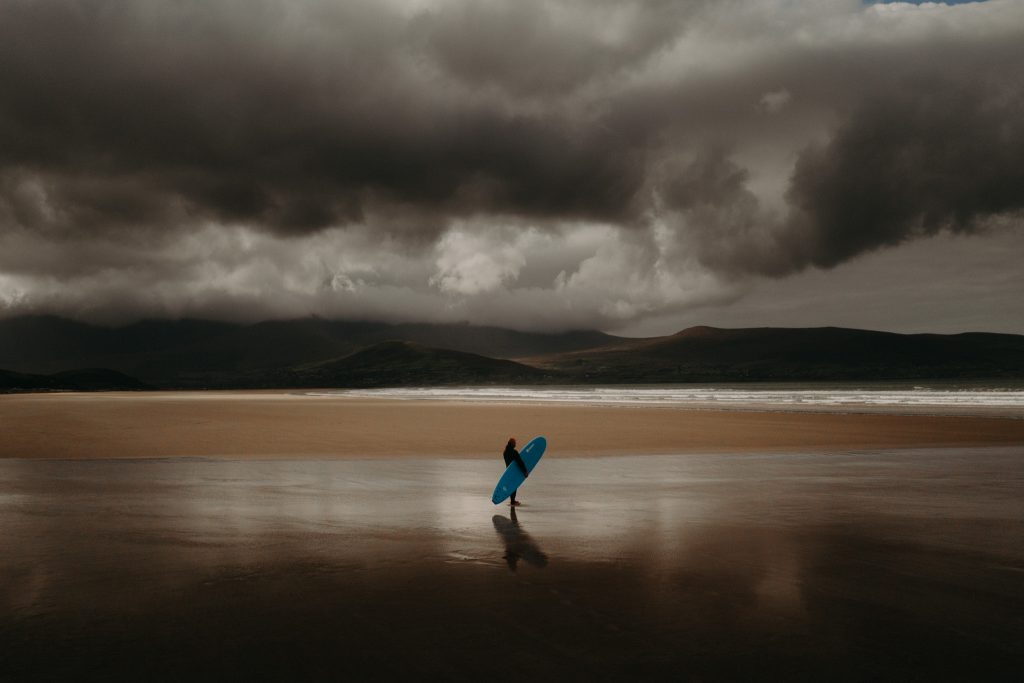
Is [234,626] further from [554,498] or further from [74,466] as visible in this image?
[74,466]

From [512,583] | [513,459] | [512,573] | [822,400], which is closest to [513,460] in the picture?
[513,459]

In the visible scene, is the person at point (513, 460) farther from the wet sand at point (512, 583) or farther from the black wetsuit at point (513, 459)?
the wet sand at point (512, 583)

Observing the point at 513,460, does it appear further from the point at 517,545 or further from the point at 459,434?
the point at 459,434

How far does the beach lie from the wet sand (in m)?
0.03

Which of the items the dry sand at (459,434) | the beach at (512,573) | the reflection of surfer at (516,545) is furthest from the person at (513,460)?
the dry sand at (459,434)

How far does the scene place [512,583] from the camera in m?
7.41

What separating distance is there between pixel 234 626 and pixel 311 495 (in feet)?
25.7

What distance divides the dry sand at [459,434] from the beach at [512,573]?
16.9 ft

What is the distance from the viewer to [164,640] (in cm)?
566

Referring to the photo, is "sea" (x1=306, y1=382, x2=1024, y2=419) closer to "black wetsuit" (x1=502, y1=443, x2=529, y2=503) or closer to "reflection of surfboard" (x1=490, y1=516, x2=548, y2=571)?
"black wetsuit" (x1=502, y1=443, x2=529, y2=503)

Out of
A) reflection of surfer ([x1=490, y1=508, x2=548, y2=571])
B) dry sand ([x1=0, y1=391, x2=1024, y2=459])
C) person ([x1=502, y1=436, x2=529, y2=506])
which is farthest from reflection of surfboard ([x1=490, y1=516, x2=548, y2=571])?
dry sand ([x1=0, y1=391, x2=1024, y2=459])

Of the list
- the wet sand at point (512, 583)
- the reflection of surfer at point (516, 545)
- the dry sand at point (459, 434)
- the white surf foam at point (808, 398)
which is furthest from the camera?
the white surf foam at point (808, 398)

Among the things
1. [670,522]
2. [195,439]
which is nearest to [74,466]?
[195,439]

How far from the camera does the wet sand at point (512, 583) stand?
5.27m
